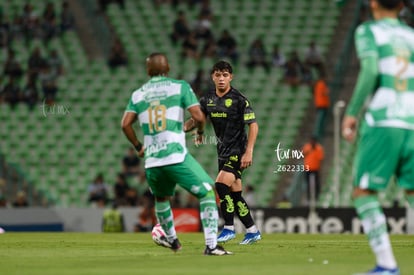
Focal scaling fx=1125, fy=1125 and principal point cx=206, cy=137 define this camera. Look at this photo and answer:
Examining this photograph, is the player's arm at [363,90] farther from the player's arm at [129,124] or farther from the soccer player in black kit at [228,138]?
the soccer player in black kit at [228,138]

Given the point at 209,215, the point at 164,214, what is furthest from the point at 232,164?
the point at 209,215

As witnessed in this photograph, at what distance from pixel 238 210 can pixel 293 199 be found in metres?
12.1

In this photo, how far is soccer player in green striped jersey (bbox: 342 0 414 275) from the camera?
970cm

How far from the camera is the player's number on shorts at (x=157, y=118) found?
495 inches

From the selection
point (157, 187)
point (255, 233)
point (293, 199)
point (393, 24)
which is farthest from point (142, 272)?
point (293, 199)

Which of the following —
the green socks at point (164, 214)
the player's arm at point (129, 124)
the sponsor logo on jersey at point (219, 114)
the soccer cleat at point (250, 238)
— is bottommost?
the soccer cleat at point (250, 238)

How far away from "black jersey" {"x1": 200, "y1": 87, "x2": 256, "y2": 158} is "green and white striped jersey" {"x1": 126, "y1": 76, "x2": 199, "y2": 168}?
365 cm

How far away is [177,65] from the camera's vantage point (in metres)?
33.5

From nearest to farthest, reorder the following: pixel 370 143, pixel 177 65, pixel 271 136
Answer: pixel 370 143
pixel 271 136
pixel 177 65

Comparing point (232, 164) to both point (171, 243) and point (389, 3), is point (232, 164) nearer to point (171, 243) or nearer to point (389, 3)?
point (171, 243)

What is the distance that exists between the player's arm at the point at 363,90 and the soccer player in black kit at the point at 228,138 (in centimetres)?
643

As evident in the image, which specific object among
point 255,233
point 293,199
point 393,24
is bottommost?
point 293,199

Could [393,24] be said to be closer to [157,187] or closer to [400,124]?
[400,124]

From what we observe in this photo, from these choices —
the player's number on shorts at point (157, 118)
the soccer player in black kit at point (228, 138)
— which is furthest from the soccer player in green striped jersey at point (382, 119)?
the soccer player in black kit at point (228, 138)
